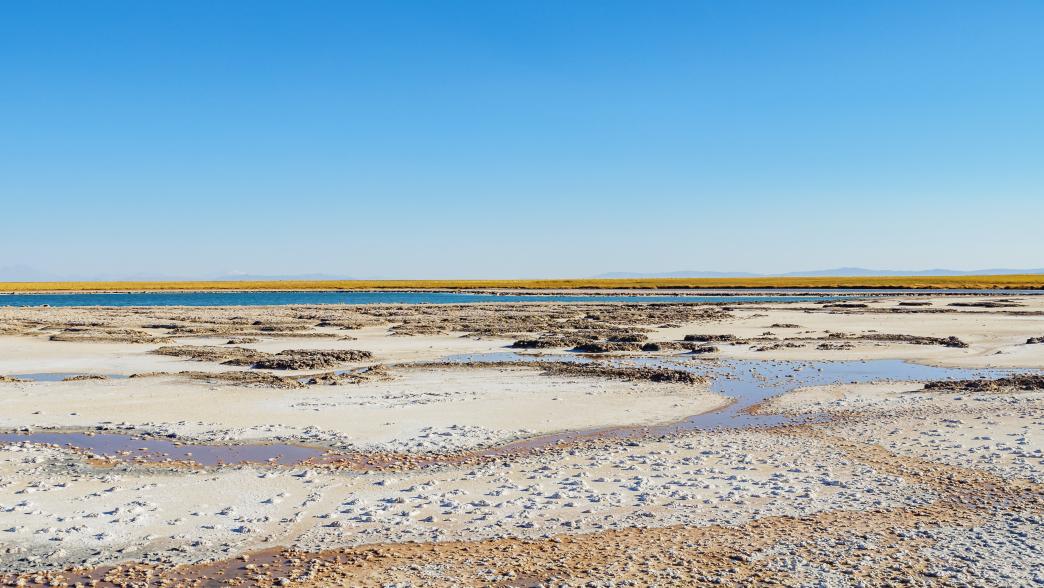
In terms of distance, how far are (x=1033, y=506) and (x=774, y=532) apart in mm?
3521

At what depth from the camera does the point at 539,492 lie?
1014 centimetres

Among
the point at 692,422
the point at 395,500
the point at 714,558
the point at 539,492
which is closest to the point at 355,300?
the point at 692,422

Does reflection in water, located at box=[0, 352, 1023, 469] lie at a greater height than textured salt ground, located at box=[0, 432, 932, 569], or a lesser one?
lesser

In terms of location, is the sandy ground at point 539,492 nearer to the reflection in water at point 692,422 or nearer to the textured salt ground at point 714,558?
the textured salt ground at point 714,558

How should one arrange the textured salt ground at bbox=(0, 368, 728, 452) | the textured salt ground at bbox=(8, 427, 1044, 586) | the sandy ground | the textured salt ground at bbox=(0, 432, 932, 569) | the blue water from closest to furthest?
the textured salt ground at bbox=(8, 427, 1044, 586)
the sandy ground
the textured salt ground at bbox=(0, 432, 932, 569)
the textured salt ground at bbox=(0, 368, 728, 452)
the blue water

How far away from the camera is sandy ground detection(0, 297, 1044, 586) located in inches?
307

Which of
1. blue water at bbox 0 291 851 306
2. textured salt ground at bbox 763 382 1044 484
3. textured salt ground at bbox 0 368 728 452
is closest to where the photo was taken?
textured salt ground at bbox 763 382 1044 484

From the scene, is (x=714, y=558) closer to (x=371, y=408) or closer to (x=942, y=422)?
(x=942, y=422)

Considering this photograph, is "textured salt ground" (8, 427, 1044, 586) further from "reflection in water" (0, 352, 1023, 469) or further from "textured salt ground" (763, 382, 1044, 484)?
"reflection in water" (0, 352, 1023, 469)

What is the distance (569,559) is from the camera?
26.1ft

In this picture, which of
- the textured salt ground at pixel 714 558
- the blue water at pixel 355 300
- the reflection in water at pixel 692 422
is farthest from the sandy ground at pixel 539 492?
the blue water at pixel 355 300

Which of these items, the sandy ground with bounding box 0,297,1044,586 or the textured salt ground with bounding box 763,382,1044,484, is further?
the textured salt ground with bounding box 763,382,1044,484

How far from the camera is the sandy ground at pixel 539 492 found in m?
7.79

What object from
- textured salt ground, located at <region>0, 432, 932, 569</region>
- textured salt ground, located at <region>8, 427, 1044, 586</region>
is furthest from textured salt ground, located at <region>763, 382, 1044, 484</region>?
textured salt ground, located at <region>8, 427, 1044, 586</region>
